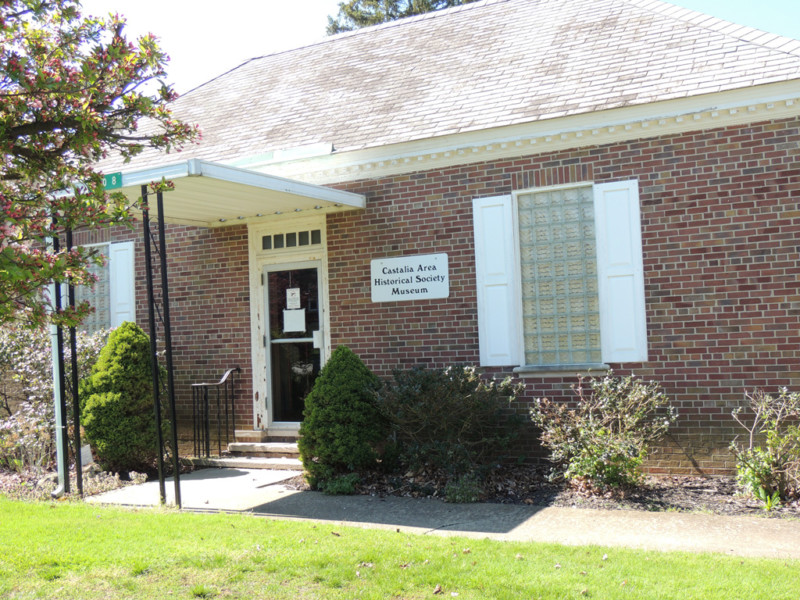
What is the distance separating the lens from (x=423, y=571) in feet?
17.0

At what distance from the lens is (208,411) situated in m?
11.0

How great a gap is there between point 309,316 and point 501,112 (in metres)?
3.55

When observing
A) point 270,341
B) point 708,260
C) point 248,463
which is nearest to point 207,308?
point 270,341

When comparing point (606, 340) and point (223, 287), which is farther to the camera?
point (223, 287)

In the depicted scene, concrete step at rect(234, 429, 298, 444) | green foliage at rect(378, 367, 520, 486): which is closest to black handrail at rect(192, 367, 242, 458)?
concrete step at rect(234, 429, 298, 444)

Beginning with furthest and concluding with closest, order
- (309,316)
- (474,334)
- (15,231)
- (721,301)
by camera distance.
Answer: (309,316), (474,334), (721,301), (15,231)

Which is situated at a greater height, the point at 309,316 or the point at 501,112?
the point at 501,112

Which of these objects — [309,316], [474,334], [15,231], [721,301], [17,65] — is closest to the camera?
[17,65]

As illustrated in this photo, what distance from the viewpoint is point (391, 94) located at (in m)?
11.2

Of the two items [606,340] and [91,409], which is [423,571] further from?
[91,409]

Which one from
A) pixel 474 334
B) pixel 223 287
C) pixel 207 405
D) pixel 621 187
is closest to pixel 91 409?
pixel 207 405

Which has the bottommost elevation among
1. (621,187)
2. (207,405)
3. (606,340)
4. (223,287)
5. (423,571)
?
(423,571)

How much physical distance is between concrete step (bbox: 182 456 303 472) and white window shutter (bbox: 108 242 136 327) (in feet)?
8.41

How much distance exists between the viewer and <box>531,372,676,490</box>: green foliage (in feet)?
24.8
